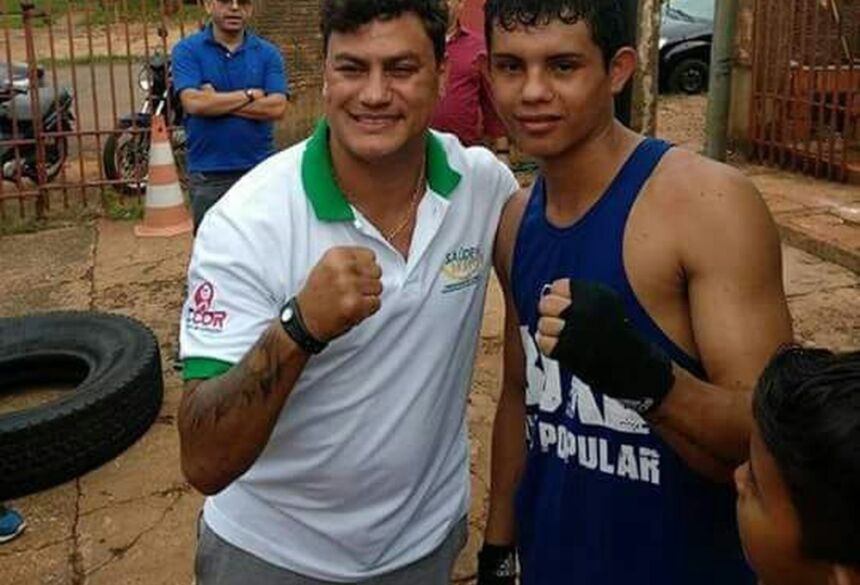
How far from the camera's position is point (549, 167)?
1.88 meters

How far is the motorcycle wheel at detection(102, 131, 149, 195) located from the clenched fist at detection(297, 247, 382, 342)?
7093mm

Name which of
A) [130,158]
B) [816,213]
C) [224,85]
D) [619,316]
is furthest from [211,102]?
[816,213]

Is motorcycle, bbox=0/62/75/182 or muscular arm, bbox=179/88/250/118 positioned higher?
muscular arm, bbox=179/88/250/118

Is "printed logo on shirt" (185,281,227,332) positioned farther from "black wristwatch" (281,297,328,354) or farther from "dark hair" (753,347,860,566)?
"dark hair" (753,347,860,566)

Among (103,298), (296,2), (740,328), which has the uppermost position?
(296,2)

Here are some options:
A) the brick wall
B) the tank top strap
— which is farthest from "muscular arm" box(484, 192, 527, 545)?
the brick wall

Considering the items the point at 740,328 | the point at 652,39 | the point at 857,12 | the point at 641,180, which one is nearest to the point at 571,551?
the point at 740,328

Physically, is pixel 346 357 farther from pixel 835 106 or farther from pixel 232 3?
pixel 835 106

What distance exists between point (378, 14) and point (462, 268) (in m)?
0.52

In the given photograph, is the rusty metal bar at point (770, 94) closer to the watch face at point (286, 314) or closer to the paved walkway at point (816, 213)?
the paved walkway at point (816, 213)

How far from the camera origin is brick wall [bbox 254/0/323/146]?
8.52 m

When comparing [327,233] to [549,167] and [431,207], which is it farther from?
[549,167]

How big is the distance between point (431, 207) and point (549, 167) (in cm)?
26

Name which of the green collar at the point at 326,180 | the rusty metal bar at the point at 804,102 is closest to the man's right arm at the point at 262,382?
the green collar at the point at 326,180
